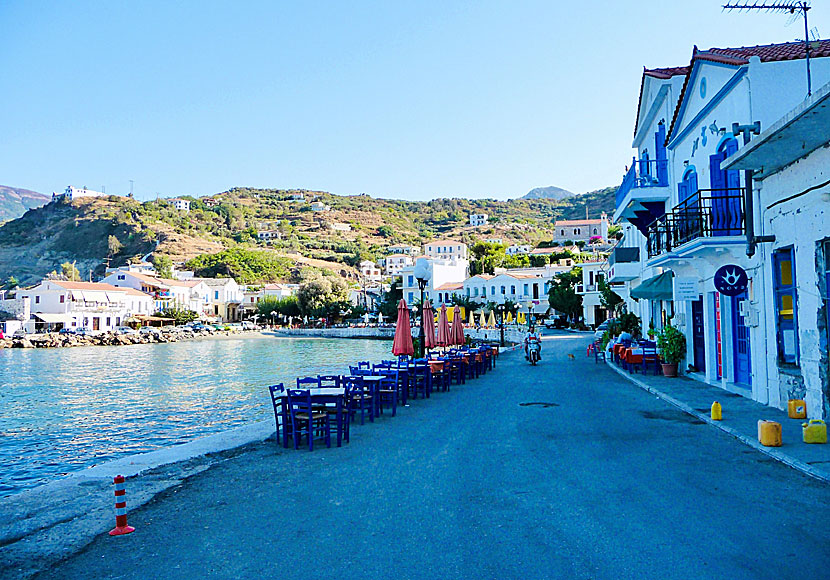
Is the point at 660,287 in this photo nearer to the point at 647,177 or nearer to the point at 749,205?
the point at 647,177

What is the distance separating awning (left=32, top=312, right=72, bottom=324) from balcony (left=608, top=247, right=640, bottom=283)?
248 ft

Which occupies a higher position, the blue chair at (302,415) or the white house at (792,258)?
the white house at (792,258)

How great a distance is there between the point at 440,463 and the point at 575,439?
2639mm

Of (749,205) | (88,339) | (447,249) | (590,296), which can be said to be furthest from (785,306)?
(447,249)

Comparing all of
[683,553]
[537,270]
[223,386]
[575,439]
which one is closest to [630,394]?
[575,439]

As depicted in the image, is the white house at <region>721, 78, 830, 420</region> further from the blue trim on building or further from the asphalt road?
the blue trim on building

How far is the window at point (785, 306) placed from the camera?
12.6m

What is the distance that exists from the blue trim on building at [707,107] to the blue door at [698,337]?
482 cm

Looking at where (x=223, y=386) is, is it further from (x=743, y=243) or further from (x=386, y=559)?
(x=386, y=559)

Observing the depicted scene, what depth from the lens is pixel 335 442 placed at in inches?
431

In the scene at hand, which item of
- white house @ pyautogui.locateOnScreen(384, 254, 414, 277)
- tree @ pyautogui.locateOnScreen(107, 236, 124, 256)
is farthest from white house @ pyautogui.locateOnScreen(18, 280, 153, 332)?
tree @ pyautogui.locateOnScreen(107, 236, 124, 256)

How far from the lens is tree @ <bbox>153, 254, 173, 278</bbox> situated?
429 feet

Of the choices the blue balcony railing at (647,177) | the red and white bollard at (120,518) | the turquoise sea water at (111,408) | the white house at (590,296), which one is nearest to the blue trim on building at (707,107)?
the blue balcony railing at (647,177)

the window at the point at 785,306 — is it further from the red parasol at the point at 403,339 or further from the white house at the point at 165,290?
the white house at the point at 165,290
